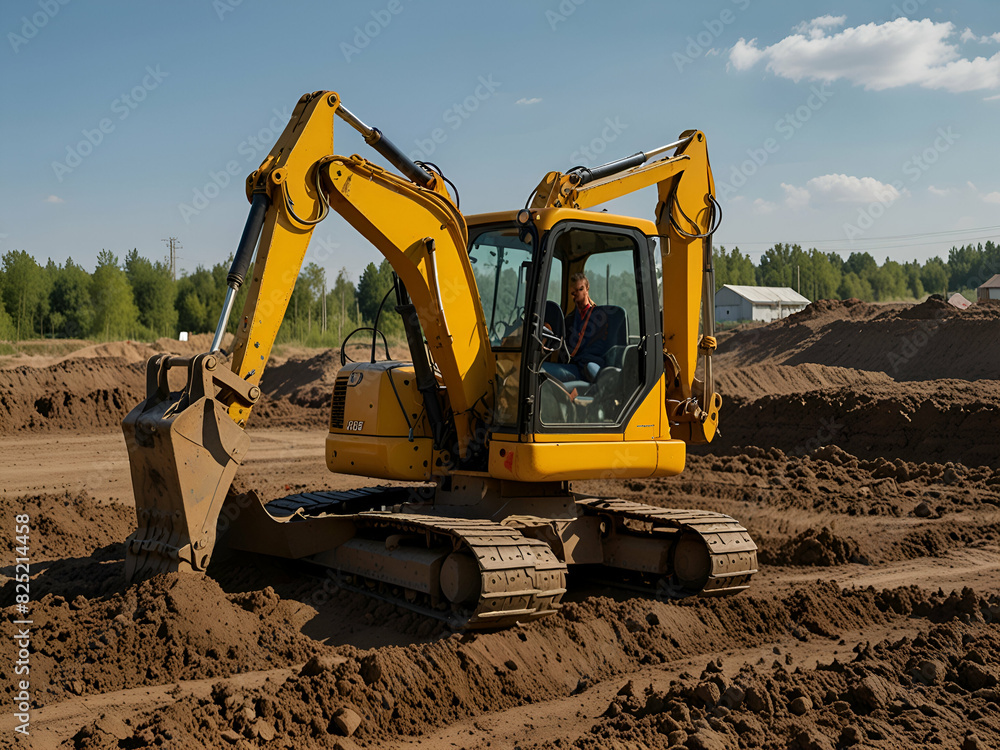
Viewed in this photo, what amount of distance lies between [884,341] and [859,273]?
10190cm

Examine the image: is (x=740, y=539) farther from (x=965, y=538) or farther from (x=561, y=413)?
(x=965, y=538)

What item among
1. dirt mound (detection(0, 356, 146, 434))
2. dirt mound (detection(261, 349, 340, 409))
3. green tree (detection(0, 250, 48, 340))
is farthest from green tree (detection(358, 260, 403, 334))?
dirt mound (detection(0, 356, 146, 434))

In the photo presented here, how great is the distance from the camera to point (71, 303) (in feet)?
177

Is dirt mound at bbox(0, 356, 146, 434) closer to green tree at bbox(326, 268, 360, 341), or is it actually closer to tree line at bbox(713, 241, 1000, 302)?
green tree at bbox(326, 268, 360, 341)

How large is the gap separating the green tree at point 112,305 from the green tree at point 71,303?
109 centimetres

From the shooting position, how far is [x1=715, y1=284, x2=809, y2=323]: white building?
7984cm

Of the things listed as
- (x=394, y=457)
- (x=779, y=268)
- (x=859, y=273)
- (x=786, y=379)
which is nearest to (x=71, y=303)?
(x=786, y=379)

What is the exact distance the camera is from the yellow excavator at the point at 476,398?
567 cm

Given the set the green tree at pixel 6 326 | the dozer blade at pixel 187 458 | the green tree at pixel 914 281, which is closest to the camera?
the dozer blade at pixel 187 458

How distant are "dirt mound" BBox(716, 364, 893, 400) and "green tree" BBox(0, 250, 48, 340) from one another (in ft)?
133

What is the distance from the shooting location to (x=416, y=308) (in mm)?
6414

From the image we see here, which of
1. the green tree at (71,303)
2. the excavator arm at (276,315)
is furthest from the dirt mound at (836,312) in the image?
the green tree at (71,303)

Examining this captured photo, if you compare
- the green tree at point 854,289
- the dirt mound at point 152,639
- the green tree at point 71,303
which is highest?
the green tree at point 854,289

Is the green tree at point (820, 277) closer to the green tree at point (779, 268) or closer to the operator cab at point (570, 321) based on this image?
the green tree at point (779, 268)
